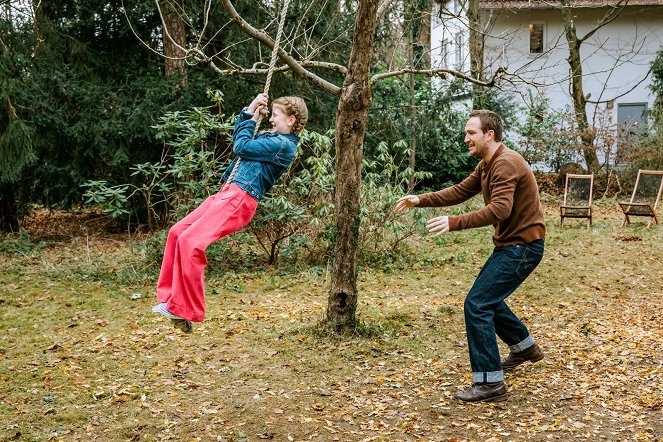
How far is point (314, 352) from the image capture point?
6.40 meters

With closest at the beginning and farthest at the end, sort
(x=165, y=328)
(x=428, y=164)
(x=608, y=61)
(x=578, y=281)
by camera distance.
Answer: (x=165, y=328), (x=578, y=281), (x=428, y=164), (x=608, y=61)

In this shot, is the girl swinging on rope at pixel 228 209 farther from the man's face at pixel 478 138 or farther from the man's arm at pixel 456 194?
the man's face at pixel 478 138

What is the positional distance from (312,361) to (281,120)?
2213mm

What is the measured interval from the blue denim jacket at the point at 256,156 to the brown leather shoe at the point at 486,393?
211cm

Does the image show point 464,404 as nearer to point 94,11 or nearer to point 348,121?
point 348,121

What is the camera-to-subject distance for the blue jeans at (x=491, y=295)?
499cm

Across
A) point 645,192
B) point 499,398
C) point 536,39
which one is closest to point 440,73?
point 499,398

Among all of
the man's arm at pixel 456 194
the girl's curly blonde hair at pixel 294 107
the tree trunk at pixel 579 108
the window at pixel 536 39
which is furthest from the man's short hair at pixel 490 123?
the window at pixel 536 39

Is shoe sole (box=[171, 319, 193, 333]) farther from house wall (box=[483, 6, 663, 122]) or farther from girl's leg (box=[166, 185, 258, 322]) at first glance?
house wall (box=[483, 6, 663, 122])

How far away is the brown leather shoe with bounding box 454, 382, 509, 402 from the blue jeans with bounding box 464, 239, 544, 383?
0.05 meters

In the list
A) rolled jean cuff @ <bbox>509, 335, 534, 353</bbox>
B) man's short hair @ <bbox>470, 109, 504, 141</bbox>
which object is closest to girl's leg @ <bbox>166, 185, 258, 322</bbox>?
man's short hair @ <bbox>470, 109, 504, 141</bbox>

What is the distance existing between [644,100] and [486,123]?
20726mm

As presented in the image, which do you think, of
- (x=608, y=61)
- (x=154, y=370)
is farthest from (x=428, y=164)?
(x=154, y=370)

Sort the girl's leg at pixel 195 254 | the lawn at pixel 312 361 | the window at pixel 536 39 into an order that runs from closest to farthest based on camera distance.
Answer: the girl's leg at pixel 195 254 < the lawn at pixel 312 361 < the window at pixel 536 39
